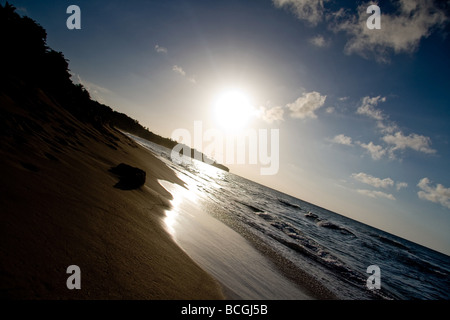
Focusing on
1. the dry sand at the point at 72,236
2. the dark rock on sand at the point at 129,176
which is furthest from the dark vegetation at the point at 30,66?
the dark rock on sand at the point at 129,176

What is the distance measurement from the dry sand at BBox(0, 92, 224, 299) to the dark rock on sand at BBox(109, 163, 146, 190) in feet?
4.35

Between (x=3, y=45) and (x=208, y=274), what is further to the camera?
(x=3, y=45)

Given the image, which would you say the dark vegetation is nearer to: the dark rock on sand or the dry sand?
the dry sand

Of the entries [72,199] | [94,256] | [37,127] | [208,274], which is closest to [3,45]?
[37,127]

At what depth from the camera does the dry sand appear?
8.55 ft

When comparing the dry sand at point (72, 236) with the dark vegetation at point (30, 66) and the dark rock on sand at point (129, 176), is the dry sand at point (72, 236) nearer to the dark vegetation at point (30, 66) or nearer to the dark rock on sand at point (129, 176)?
the dark rock on sand at point (129, 176)

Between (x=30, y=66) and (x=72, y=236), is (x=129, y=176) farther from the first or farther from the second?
(x=30, y=66)

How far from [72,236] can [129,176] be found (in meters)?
5.79

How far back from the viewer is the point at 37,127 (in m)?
7.86

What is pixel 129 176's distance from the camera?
913 centimetres

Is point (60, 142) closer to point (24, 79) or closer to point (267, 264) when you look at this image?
point (24, 79)

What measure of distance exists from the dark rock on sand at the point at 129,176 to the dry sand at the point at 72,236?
1325 millimetres
